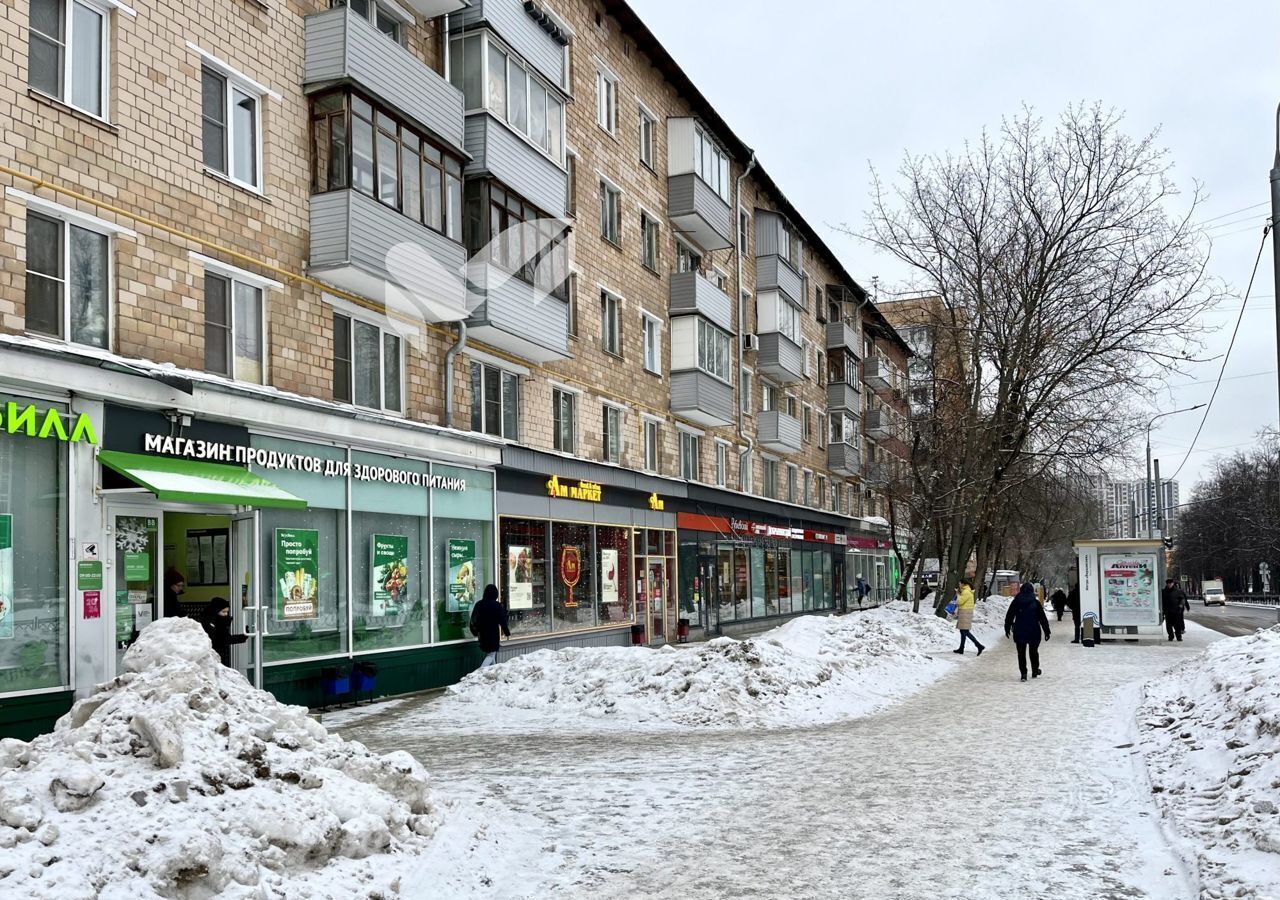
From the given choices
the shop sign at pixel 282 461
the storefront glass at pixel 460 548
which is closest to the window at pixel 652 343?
the storefront glass at pixel 460 548

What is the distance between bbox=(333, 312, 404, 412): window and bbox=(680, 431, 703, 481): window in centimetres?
1291

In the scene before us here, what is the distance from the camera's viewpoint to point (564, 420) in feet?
76.9

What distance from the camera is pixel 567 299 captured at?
22750 mm

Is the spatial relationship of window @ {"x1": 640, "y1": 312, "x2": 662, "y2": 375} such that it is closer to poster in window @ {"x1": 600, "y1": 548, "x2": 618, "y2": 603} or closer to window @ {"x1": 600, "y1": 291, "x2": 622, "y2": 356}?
window @ {"x1": 600, "y1": 291, "x2": 622, "y2": 356}

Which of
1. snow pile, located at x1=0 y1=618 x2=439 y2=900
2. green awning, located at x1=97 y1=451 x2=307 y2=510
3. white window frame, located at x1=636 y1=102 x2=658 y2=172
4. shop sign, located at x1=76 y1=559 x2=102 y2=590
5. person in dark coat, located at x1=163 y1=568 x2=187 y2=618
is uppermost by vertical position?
white window frame, located at x1=636 y1=102 x2=658 y2=172

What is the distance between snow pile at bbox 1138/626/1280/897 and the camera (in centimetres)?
616

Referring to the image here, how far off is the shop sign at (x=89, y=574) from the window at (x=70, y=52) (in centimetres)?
496

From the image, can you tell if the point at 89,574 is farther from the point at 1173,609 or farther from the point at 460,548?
the point at 1173,609

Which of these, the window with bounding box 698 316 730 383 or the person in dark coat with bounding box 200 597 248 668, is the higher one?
the window with bounding box 698 316 730 383

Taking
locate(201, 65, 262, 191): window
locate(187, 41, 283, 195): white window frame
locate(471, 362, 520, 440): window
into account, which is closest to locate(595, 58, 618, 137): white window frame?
locate(471, 362, 520, 440): window

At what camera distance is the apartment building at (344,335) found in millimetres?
11727

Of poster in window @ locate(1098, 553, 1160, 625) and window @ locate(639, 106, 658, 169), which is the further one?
window @ locate(639, 106, 658, 169)

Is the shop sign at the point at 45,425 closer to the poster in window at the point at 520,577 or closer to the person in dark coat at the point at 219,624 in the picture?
the person in dark coat at the point at 219,624

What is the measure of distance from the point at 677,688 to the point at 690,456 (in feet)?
55.3
